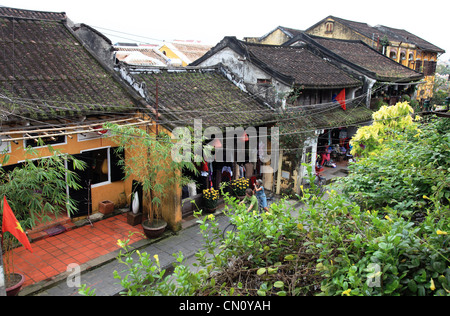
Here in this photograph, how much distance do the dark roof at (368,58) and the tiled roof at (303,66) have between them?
2.47 meters

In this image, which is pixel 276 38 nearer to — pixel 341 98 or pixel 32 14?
pixel 341 98

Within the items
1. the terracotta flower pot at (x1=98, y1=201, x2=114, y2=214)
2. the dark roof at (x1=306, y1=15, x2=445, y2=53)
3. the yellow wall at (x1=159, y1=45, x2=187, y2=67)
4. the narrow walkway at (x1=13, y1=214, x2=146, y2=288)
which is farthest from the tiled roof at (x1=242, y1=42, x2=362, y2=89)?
the yellow wall at (x1=159, y1=45, x2=187, y2=67)

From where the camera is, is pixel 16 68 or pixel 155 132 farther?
pixel 155 132

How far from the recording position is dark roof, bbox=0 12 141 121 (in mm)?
8562

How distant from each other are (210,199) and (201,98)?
3.92 m

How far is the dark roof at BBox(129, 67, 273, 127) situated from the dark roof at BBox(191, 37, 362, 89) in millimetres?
1459

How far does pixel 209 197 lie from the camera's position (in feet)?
40.0

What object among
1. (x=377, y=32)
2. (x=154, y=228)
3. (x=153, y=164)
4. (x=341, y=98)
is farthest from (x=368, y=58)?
(x=154, y=228)

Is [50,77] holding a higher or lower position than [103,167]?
higher

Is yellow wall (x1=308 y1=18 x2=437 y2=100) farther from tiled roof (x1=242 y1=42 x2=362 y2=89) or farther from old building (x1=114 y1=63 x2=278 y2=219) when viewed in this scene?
old building (x1=114 y1=63 x2=278 y2=219)

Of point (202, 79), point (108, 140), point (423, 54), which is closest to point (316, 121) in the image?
point (202, 79)

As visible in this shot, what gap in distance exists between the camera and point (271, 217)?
13.5 ft
